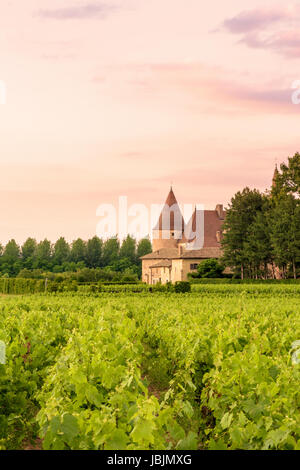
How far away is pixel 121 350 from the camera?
24.2 feet

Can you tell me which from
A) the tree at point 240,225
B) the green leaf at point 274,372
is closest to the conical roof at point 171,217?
the tree at point 240,225

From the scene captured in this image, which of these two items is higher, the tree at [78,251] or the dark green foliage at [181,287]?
the tree at [78,251]

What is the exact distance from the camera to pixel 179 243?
8138 centimetres

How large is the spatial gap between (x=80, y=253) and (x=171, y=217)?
41144 millimetres

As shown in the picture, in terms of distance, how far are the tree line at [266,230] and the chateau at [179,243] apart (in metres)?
6.33

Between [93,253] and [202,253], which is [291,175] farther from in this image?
[93,253]

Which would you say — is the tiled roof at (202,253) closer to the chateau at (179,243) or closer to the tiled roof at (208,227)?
the chateau at (179,243)

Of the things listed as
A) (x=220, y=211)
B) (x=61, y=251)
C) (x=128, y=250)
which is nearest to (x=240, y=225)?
(x=220, y=211)

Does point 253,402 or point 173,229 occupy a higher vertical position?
point 173,229

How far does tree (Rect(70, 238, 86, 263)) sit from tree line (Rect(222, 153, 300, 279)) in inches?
2668

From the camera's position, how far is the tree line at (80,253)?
131 meters
